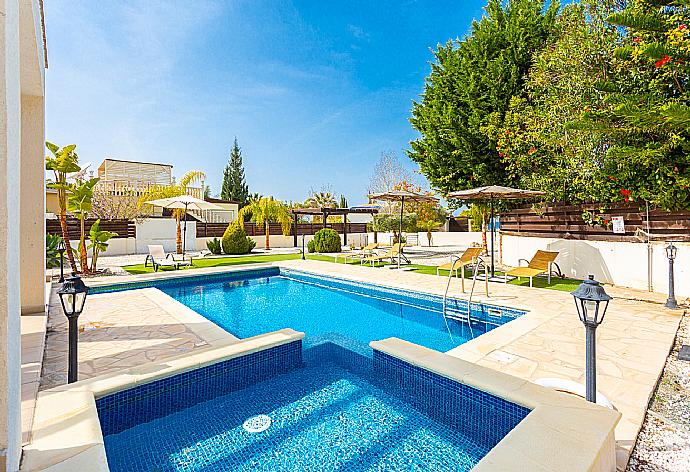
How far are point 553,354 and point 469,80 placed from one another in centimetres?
1104

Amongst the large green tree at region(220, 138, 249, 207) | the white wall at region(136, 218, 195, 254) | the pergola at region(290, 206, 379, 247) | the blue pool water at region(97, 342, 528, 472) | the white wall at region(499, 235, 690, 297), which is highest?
the large green tree at region(220, 138, 249, 207)

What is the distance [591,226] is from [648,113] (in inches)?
169

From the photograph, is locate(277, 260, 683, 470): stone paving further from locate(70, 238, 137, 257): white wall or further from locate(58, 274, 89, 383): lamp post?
locate(70, 238, 137, 257): white wall

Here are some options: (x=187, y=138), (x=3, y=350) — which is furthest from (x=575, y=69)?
(x=187, y=138)

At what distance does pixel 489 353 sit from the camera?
425cm

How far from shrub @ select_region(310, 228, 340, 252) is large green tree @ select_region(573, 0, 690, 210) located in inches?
482

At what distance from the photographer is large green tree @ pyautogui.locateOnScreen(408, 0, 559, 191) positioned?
39.4 ft

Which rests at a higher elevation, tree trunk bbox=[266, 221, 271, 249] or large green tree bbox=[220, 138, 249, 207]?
large green tree bbox=[220, 138, 249, 207]

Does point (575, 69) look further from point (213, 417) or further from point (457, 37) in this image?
point (213, 417)

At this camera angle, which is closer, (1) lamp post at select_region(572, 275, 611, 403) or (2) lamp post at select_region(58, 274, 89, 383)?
(1) lamp post at select_region(572, 275, 611, 403)

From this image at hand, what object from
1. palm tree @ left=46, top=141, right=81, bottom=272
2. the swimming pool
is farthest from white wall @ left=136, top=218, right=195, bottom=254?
the swimming pool

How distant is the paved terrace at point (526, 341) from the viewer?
3.57 m

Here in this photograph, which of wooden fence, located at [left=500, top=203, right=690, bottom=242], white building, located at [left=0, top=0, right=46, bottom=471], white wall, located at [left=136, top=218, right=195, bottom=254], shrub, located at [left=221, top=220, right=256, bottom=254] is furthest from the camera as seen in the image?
white wall, located at [left=136, top=218, right=195, bottom=254]

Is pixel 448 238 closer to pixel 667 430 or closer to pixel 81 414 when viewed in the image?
pixel 667 430
